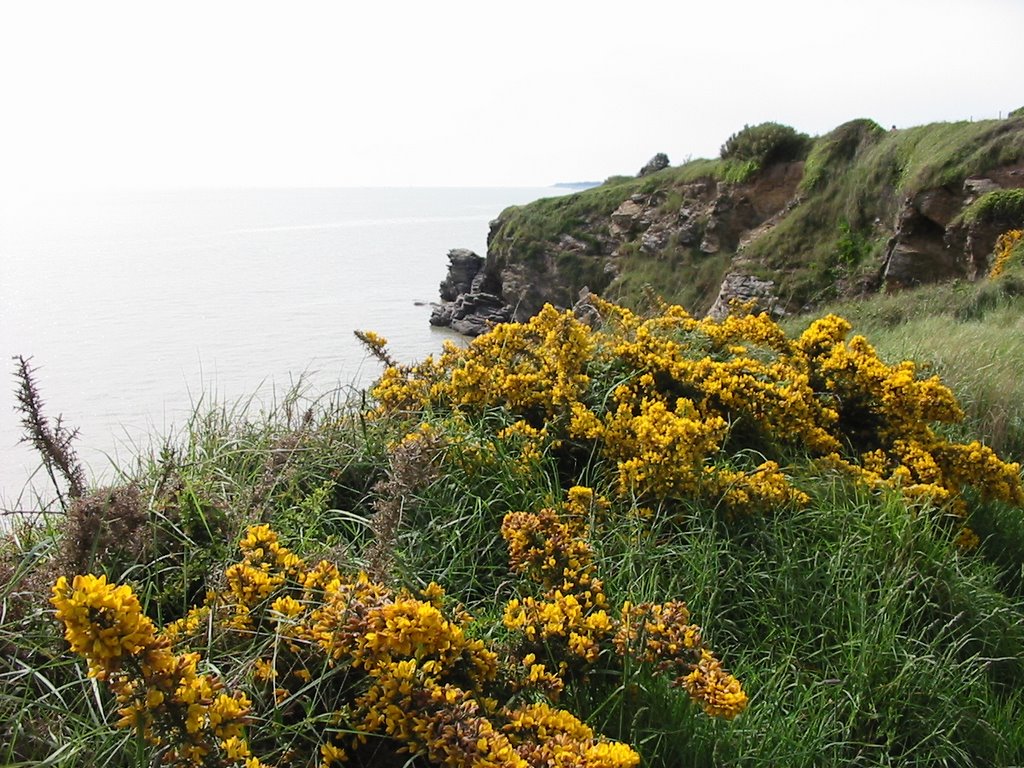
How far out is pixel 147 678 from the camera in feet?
4.59

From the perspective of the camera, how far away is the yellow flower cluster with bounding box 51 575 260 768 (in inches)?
52.3

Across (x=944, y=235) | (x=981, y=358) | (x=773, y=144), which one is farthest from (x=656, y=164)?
(x=981, y=358)

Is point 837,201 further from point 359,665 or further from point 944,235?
point 359,665

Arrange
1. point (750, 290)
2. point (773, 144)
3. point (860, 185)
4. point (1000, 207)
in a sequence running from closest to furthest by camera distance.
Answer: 1. point (1000, 207)
2. point (860, 185)
3. point (750, 290)
4. point (773, 144)

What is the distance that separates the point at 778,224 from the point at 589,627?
3076 centimetres

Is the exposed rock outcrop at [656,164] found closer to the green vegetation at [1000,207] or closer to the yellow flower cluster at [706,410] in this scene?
the green vegetation at [1000,207]

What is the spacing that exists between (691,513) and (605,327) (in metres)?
2.71

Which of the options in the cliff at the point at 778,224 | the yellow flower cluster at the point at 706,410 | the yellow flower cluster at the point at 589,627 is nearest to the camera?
the yellow flower cluster at the point at 589,627

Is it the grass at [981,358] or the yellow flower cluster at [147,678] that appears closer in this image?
the yellow flower cluster at [147,678]

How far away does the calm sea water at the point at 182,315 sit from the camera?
25.0 feet

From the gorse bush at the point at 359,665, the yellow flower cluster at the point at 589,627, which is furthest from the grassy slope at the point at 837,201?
the gorse bush at the point at 359,665

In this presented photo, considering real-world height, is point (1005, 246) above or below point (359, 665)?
below

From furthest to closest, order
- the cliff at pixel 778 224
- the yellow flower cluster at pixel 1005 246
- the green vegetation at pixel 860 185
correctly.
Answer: the green vegetation at pixel 860 185 < the cliff at pixel 778 224 < the yellow flower cluster at pixel 1005 246

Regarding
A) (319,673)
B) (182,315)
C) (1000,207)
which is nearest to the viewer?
(319,673)
